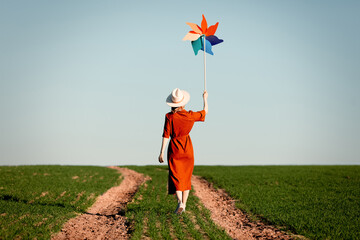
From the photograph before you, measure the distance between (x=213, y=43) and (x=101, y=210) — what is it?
28.7 ft

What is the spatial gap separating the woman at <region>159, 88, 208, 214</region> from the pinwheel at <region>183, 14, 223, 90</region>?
213cm

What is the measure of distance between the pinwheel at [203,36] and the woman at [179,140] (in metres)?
2.13

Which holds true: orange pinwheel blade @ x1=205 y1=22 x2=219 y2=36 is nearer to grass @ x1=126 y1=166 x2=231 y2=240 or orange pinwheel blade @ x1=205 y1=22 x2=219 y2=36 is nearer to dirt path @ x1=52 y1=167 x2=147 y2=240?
grass @ x1=126 y1=166 x2=231 y2=240

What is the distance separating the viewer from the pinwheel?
12.2 metres

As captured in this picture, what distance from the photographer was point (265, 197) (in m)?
18.7

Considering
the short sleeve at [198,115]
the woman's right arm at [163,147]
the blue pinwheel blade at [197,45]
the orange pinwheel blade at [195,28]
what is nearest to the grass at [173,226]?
the woman's right arm at [163,147]

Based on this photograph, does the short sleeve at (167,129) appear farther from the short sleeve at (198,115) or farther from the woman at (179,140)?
the short sleeve at (198,115)

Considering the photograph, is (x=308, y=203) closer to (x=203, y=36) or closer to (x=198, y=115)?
(x=198, y=115)

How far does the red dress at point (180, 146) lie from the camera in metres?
11.0

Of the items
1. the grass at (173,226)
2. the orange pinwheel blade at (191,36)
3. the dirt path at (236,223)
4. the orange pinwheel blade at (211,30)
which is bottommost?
the dirt path at (236,223)

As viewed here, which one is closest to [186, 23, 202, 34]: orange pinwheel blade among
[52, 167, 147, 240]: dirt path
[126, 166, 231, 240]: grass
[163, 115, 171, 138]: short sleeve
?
[163, 115, 171, 138]: short sleeve

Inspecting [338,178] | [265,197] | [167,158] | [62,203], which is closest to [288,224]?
[167,158]

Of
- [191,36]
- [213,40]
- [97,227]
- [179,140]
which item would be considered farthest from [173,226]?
[213,40]

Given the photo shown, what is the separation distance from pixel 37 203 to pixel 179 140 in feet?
31.2
